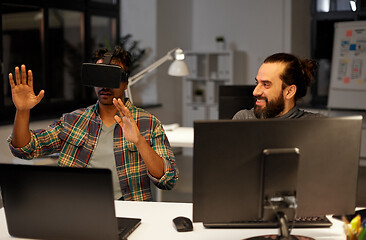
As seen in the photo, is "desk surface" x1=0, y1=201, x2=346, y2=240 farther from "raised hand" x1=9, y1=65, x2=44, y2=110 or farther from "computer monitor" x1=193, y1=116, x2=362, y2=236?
"raised hand" x1=9, y1=65, x2=44, y2=110

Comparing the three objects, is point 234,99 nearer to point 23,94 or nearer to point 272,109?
point 272,109

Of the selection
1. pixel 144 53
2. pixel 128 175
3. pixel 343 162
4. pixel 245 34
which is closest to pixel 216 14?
pixel 245 34

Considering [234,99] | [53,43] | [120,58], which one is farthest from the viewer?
[53,43]

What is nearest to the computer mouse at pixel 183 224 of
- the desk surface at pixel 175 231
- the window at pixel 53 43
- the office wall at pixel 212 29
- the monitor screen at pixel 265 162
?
the desk surface at pixel 175 231

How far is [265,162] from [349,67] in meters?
4.75

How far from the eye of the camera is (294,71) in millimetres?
2449

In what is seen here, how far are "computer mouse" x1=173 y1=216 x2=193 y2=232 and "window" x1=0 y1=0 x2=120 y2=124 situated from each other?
3221 millimetres

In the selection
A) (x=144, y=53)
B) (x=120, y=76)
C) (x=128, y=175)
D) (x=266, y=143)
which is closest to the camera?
(x=266, y=143)

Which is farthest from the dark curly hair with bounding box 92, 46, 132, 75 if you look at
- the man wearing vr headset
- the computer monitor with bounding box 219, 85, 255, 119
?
the computer monitor with bounding box 219, 85, 255, 119

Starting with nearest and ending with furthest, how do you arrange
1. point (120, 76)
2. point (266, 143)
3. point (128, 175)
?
1. point (266, 143)
2. point (120, 76)
3. point (128, 175)

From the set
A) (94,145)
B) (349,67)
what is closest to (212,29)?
(349,67)

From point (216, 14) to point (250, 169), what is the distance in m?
5.52

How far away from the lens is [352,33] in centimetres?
595

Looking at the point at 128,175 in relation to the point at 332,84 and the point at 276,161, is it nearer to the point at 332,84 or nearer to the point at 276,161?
the point at 276,161
